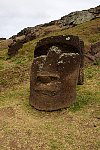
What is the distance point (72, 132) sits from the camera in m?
13.2

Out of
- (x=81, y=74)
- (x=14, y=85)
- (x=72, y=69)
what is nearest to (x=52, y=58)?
(x=72, y=69)

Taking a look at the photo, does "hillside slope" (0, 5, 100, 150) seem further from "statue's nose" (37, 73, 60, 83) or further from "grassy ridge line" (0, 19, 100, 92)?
"grassy ridge line" (0, 19, 100, 92)

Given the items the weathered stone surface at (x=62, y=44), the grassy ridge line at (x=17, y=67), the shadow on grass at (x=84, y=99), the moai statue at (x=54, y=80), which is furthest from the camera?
the grassy ridge line at (x=17, y=67)

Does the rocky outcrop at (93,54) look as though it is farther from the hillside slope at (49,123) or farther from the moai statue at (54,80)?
the moai statue at (54,80)

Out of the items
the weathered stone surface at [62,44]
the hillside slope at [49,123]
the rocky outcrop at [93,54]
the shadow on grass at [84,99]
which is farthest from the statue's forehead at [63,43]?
the rocky outcrop at [93,54]

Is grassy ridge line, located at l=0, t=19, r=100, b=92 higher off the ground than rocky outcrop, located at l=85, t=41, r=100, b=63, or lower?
lower

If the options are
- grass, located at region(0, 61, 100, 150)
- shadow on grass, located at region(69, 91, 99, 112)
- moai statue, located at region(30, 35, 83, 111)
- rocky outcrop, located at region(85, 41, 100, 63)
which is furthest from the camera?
rocky outcrop, located at region(85, 41, 100, 63)

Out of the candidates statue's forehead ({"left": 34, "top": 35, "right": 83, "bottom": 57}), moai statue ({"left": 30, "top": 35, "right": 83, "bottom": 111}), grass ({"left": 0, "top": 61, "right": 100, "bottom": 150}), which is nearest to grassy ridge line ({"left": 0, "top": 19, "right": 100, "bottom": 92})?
statue's forehead ({"left": 34, "top": 35, "right": 83, "bottom": 57})

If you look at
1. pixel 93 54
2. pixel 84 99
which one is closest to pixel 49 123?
pixel 84 99

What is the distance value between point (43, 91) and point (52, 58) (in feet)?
5.14

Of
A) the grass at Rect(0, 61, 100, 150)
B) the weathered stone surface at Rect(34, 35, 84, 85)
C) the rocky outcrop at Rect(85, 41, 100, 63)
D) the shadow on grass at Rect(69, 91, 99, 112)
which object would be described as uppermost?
the weathered stone surface at Rect(34, 35, 84, 85)

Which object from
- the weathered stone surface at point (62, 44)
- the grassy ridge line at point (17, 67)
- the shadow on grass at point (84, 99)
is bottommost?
the shadow on grass at point (84, 99)

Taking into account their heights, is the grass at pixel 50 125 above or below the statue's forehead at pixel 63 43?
below

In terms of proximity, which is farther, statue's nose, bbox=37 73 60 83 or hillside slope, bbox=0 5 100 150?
statue's nose, bbox=37 73 60 83
